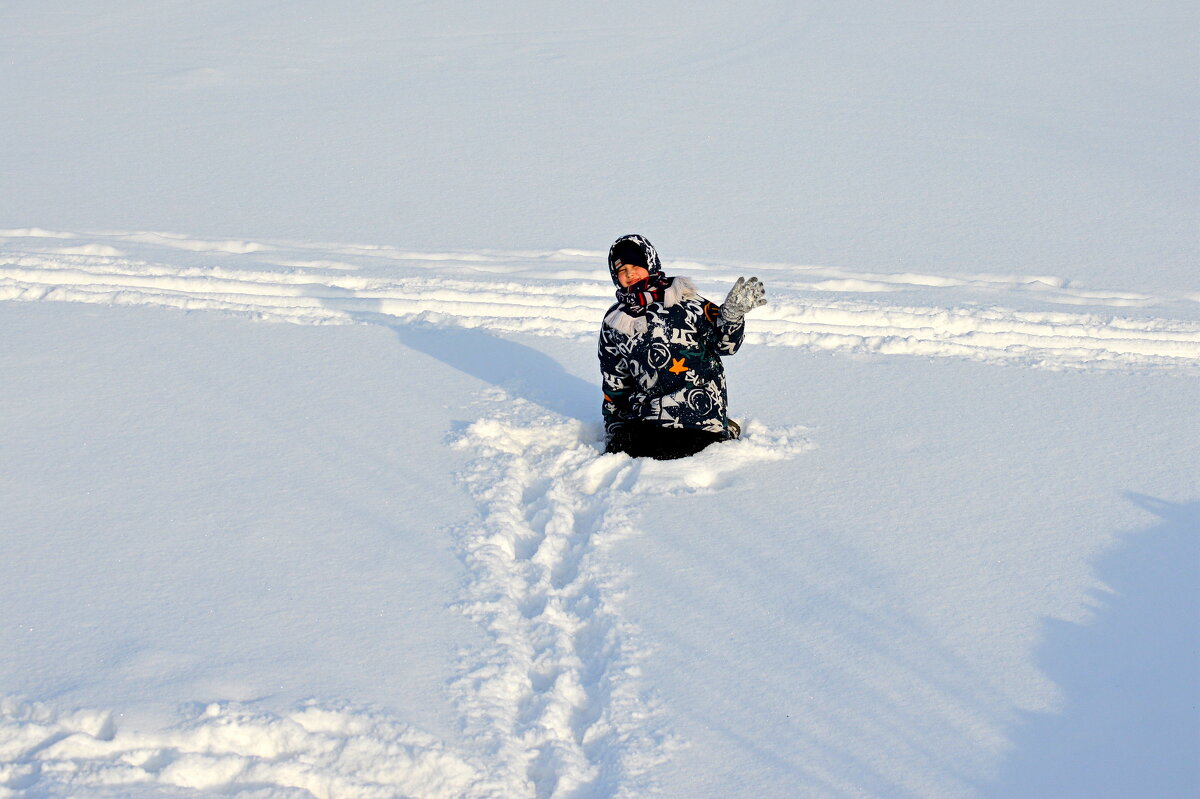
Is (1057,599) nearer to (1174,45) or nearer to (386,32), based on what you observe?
(1174,45)

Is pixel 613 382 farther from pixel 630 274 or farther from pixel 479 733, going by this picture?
pixel 479 733

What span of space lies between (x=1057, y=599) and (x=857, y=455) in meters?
1.06

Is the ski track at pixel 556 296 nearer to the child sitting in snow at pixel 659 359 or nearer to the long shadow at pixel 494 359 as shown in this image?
the long shadow at pixel 494 359

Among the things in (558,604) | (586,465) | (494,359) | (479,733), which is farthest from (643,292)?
(479,733)

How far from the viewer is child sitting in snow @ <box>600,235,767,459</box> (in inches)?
157

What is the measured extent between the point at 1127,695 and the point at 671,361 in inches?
73.5

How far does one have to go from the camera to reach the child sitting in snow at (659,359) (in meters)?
3.98

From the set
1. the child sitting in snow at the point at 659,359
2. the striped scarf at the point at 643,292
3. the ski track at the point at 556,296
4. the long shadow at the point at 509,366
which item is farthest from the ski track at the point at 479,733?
the ski track at the point at 556,296

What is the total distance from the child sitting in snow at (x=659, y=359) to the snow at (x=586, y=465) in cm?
13

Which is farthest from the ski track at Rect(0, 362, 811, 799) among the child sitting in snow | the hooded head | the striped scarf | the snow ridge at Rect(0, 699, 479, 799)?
the hooded head

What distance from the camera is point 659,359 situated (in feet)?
13.4

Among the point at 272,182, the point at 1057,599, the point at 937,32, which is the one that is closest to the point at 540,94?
the point at 272,182

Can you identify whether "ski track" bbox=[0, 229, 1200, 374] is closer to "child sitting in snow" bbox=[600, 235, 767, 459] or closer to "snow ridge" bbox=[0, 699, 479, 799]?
"child sitting in snow" bbox=[600, 235, 767, 459]

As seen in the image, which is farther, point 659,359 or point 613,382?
point 613,382
